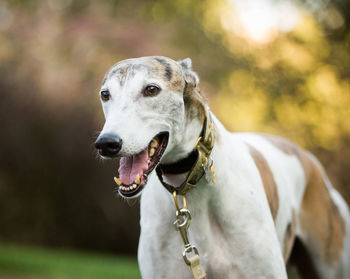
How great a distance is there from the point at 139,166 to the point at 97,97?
829 centimetres

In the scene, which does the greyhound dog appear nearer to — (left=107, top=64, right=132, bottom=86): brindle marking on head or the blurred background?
(left=107, top=64, right=132, bottom=86): brindle marking on head

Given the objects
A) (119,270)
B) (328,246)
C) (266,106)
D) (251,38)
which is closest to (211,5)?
(251,38)

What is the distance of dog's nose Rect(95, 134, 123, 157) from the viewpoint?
91.9 inches

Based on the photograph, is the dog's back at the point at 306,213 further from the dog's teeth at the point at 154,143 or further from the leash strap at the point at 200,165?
the dog's teeth at the point at 154,143

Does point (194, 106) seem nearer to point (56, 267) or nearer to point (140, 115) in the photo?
point (140, 115)

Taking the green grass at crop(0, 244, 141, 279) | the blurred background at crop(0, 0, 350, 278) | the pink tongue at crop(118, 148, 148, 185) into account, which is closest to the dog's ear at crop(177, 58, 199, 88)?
the pink tongue at crop(118, 148, 148, 185)

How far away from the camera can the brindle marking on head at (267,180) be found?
134 inches

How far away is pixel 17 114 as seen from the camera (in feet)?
35.1

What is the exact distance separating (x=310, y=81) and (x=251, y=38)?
64.1 inches

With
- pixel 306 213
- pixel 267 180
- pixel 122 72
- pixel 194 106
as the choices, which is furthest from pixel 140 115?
pixel 306 213

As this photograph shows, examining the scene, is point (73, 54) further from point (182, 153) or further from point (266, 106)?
point (182, 153)

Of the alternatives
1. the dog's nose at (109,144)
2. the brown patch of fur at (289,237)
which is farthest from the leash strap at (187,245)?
the brown patch of fur at (289,237)

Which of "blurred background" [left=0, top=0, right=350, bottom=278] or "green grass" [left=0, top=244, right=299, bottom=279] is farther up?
"blurred background" [left=0, top=0, right=350, bottom=278]

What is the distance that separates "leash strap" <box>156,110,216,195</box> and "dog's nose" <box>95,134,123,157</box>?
1.79 feet
